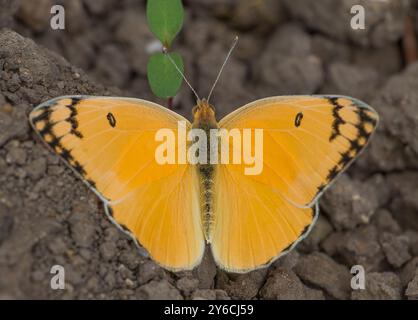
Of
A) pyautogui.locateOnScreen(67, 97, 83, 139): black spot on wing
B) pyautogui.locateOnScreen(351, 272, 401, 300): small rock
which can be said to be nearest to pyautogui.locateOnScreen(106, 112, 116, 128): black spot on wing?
pyautogui.locateOnScreen(67, 97, 83, 139): black spot on wing

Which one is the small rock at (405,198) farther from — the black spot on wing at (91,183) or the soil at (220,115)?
the black spot on wing at (91,183)

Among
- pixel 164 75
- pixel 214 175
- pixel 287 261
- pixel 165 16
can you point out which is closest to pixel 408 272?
pixel 287 261

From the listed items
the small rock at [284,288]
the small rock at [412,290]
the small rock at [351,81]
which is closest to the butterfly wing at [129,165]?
the small rock at [284,288]

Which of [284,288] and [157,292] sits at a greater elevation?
[157,292]

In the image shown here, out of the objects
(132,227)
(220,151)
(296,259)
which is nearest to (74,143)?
(132,227)

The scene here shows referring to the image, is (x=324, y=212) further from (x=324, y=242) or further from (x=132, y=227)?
(x=132, y=227)

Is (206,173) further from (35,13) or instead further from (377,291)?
(35,13)
